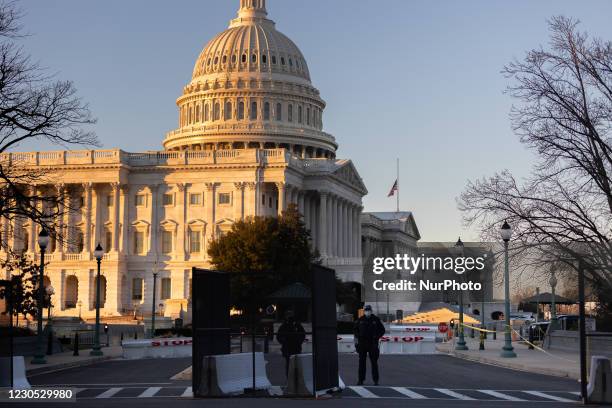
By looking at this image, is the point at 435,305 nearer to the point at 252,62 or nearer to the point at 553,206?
the point at 252,62

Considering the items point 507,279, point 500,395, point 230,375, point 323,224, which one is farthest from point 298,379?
point 323,224

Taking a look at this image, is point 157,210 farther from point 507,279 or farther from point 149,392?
point 149,392

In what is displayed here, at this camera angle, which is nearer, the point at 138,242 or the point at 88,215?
the point at 88,215

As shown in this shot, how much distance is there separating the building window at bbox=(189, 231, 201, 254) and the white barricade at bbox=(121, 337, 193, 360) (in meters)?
76.5

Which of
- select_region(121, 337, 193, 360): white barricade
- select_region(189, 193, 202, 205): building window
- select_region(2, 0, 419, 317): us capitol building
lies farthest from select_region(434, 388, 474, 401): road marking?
select_region(189, 193, 202, 205): building window

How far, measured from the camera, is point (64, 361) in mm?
50531

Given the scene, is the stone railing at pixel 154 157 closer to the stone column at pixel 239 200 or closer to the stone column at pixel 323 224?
the stone column at pixel 239 200

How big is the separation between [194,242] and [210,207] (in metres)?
4.29

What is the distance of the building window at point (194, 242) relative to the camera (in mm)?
135875

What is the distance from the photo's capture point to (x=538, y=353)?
5522 centimetres

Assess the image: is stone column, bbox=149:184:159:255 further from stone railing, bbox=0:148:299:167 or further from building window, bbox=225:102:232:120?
building window, bbox=225:102:232:120

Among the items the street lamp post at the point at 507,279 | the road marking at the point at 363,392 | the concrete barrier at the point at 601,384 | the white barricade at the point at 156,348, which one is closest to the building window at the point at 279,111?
the white barricade at the point at 156,348

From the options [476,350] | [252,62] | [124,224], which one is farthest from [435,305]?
[476,350]

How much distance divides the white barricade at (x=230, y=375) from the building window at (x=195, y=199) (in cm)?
10710
